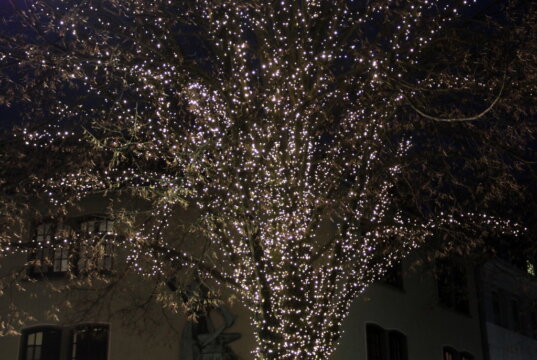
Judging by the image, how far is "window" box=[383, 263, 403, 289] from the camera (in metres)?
20.6

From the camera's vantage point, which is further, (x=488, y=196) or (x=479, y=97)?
(x=488, y=196)

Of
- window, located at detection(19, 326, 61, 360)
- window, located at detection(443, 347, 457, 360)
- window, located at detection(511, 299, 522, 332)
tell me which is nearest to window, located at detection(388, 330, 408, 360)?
window, located at detection(443, 347, 457, 360)

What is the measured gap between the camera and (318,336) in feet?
42.6

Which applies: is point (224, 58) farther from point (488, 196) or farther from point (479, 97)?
point (488, 196)

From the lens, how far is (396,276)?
21109 millimetres

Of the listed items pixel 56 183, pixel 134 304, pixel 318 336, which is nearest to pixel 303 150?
pixel 318 336

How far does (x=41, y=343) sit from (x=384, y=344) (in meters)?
8.93

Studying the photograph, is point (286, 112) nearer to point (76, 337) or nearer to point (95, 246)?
point (95, 246)

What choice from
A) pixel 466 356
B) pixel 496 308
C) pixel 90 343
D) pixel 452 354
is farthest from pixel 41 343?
pixel 496 308

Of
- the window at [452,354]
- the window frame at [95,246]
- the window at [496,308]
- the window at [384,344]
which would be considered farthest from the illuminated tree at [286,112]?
the window at [496,308]

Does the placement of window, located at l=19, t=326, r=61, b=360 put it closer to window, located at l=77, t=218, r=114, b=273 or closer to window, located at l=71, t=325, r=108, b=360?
window, located at l=71, t=325, r=108, b=360

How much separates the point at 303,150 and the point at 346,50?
1.95m

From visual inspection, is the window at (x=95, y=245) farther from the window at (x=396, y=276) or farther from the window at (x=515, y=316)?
the window at (x=515, y=316)

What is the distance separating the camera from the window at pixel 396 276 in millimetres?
20562
